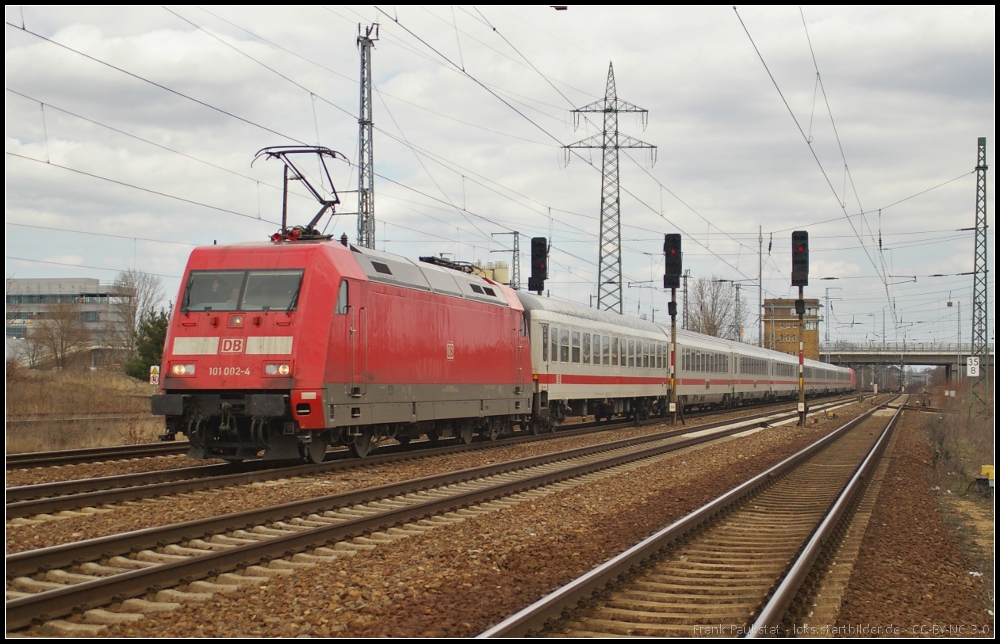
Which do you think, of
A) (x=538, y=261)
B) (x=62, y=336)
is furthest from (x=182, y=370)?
(x=62, y=336)

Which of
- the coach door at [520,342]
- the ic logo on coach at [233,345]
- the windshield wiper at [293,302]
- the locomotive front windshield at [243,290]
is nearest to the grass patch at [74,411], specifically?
the locomotive front windshield at [243,290]

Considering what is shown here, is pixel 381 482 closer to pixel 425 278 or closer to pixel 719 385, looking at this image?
pixel 425 278

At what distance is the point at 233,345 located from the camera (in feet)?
45.1

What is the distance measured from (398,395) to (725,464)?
673 centimetres

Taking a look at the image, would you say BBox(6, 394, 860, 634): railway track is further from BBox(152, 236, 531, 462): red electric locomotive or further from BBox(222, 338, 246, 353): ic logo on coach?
BBox(222, 338, 246, 353): ic logo on coach

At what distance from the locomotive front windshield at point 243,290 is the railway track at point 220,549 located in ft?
11.5

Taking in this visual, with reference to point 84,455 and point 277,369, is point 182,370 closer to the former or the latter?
point 277,369

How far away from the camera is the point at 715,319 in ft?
284

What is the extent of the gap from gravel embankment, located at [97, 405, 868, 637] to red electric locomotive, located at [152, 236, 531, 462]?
3.87 m

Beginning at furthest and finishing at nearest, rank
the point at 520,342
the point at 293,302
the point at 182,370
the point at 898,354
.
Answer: the point at 898,354 → the point at 520,342 → the point at 182,370 → the point at 293,302

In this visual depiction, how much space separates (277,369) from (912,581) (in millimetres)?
8914

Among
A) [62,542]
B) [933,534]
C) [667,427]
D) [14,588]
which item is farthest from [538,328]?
[14,588]

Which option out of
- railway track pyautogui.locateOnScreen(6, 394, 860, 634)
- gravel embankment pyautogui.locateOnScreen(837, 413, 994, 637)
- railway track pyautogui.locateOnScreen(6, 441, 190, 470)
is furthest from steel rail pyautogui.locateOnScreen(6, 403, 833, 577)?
railway track pyautogui.locateOnScreen(6, 441, 190, 470)

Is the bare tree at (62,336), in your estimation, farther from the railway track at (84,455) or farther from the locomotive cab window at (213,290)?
the locomotive cab window at (213,290)
